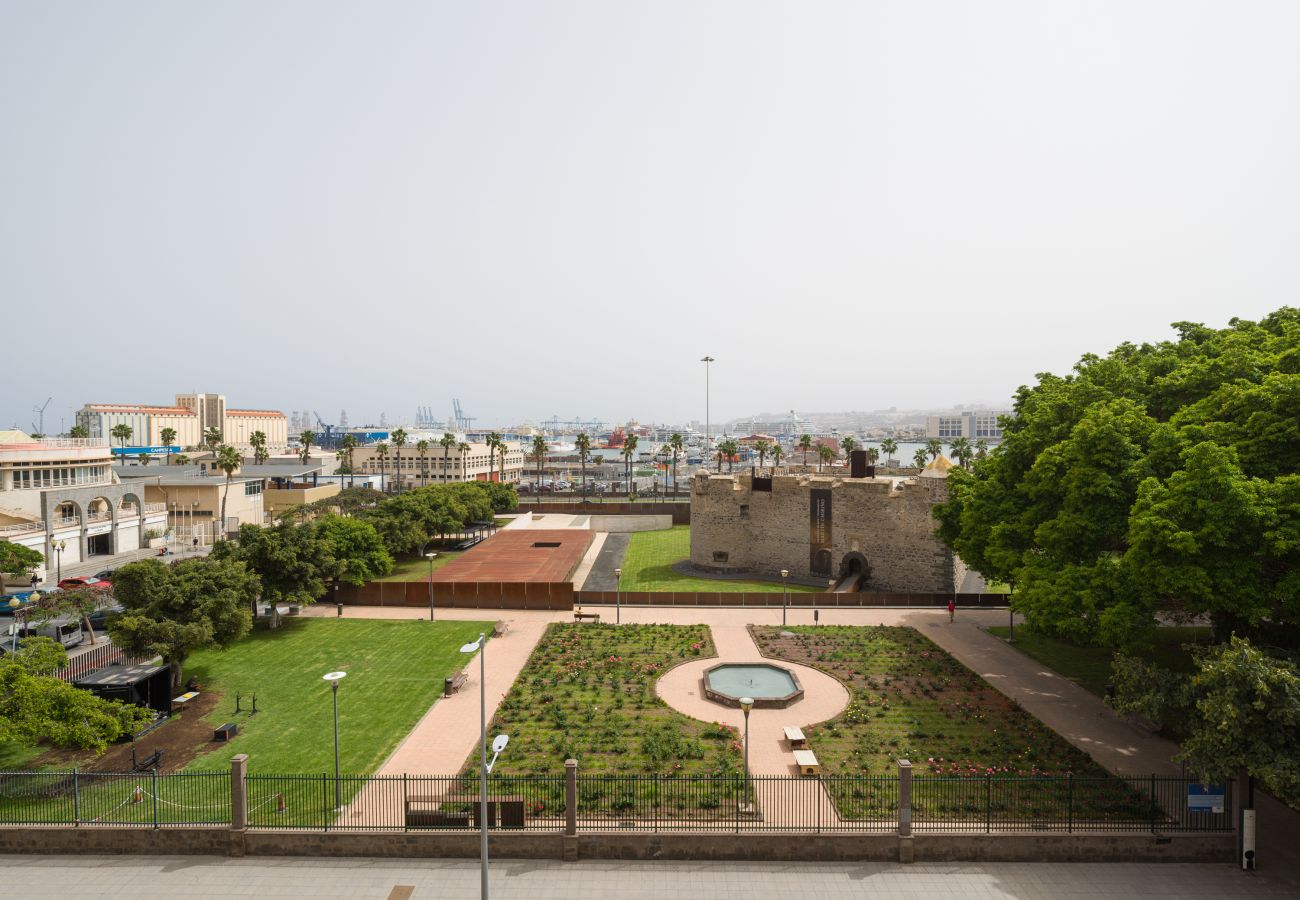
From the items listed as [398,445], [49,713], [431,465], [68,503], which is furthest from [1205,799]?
[431,465]

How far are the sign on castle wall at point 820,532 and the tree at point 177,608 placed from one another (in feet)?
98.9

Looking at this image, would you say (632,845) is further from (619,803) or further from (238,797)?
(238,797)

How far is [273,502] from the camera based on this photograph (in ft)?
229

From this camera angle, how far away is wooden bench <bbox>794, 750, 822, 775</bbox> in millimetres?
17938

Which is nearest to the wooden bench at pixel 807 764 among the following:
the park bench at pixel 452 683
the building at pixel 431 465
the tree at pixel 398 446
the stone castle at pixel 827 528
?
the park bench at pixel 452 683

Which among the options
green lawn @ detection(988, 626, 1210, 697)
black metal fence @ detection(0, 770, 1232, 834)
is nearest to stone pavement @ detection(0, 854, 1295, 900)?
black metal fence @ detection(0, 770, 1232, 834)

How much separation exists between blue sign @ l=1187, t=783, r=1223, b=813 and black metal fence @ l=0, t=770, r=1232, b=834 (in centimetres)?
18

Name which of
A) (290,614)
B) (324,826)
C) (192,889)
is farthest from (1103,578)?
(290,614)

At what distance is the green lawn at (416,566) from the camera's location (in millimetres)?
43281

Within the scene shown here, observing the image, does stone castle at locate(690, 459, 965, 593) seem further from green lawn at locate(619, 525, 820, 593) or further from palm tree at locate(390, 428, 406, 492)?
palm tree at locate(390, 428, 406, 492)

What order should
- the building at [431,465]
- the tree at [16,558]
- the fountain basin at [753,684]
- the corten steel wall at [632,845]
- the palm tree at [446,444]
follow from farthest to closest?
1. the building at [431,465]
2. the palm tree at [446,444]
3. the tree at [16,558]
4. the fountain basin at [753,684]
5. the corten steel wall at [632,845]

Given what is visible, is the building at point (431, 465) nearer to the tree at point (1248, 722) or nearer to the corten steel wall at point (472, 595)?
the corten steel wall at point (472, 595)

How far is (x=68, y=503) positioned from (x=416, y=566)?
25271mm

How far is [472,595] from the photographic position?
35.8 meters
